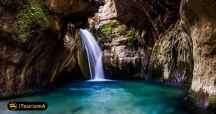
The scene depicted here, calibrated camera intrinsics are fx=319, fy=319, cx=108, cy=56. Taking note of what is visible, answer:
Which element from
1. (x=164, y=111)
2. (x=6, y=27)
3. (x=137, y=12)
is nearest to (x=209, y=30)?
(x=164, y=111)

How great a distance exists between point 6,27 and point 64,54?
624 cm

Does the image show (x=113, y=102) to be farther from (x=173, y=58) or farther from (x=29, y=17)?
(x=173, y=58)

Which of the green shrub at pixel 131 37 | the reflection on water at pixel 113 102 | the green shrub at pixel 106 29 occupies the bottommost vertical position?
the reflection on water at pixel 113 102

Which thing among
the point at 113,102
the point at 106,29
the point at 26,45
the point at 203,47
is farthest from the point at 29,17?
the point at 106,29

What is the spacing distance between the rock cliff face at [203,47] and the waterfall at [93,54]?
1158cm

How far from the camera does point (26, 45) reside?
12.4m

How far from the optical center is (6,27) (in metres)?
11.5

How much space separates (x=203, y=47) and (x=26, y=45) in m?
6.74

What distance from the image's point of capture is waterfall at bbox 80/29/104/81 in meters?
21.0

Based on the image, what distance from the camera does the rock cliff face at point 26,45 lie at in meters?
11.7

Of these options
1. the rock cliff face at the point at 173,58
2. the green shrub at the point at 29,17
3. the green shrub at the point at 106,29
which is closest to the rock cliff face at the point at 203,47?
the rock cliff face at the point at 173,58

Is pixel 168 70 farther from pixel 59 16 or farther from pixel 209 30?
pixel 209 30

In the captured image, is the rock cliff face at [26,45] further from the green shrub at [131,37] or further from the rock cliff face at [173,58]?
the green shrub at [131,37]

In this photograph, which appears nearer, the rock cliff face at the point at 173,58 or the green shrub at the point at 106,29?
the rock cliff face at the point at 173,58
